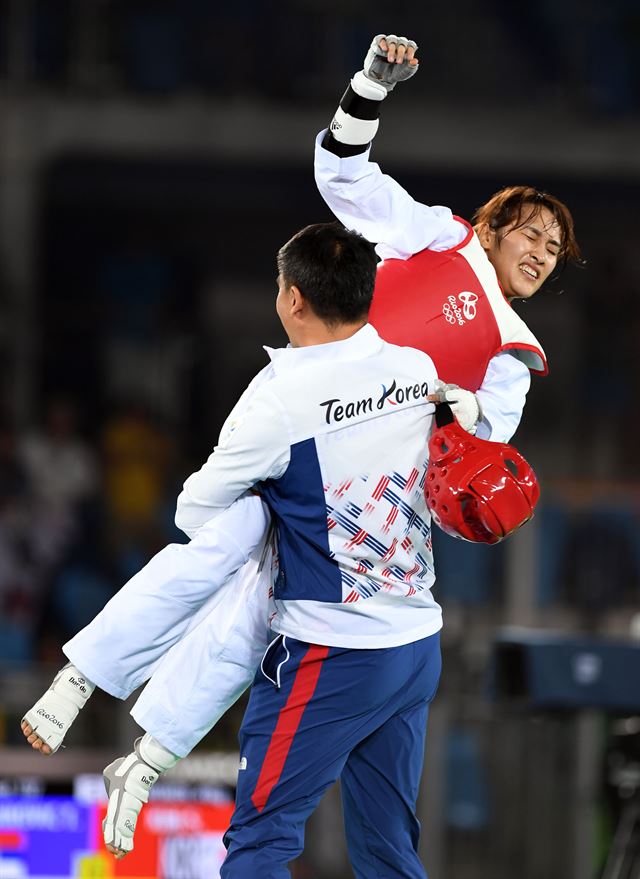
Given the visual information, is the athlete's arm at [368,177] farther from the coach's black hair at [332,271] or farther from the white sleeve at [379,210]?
the coach's black hair at [332,271]

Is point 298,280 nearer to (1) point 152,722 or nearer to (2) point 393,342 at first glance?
(2) point 393,342

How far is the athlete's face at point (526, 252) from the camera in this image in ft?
9.78

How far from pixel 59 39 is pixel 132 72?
560mm

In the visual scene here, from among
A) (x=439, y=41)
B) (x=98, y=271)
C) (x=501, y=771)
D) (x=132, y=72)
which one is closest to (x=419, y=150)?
(x=439, y=41)

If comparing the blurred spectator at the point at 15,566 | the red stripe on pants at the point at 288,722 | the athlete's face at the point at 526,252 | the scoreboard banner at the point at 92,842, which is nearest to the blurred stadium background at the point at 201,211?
the blurred spectator at the point at 15,566

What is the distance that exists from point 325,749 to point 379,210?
1.05m

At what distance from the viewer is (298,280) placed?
2588mm

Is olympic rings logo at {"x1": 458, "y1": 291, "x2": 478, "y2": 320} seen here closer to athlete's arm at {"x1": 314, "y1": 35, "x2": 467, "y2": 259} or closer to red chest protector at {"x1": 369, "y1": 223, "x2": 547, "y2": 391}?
red chest protector at {"x1": 369, "y1": 223, "x2": 547, "y2": 391}

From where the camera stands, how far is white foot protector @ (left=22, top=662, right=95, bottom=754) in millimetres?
2625

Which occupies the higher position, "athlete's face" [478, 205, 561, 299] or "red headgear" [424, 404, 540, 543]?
"athlete's face" [478, 205, 561, 299]

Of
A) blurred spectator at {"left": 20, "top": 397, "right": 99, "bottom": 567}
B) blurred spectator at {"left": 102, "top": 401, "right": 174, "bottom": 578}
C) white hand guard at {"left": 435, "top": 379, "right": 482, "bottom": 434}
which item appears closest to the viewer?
white hand guard at {"left": 435, "top": 379, "right": 482, "bottom": 434}

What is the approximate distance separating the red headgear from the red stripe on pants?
35 cm

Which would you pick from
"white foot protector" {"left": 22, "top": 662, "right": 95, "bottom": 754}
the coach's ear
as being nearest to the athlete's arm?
the coach's ear

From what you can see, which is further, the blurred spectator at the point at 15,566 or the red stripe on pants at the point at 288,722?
the blurred spectator at the point at 15,566
